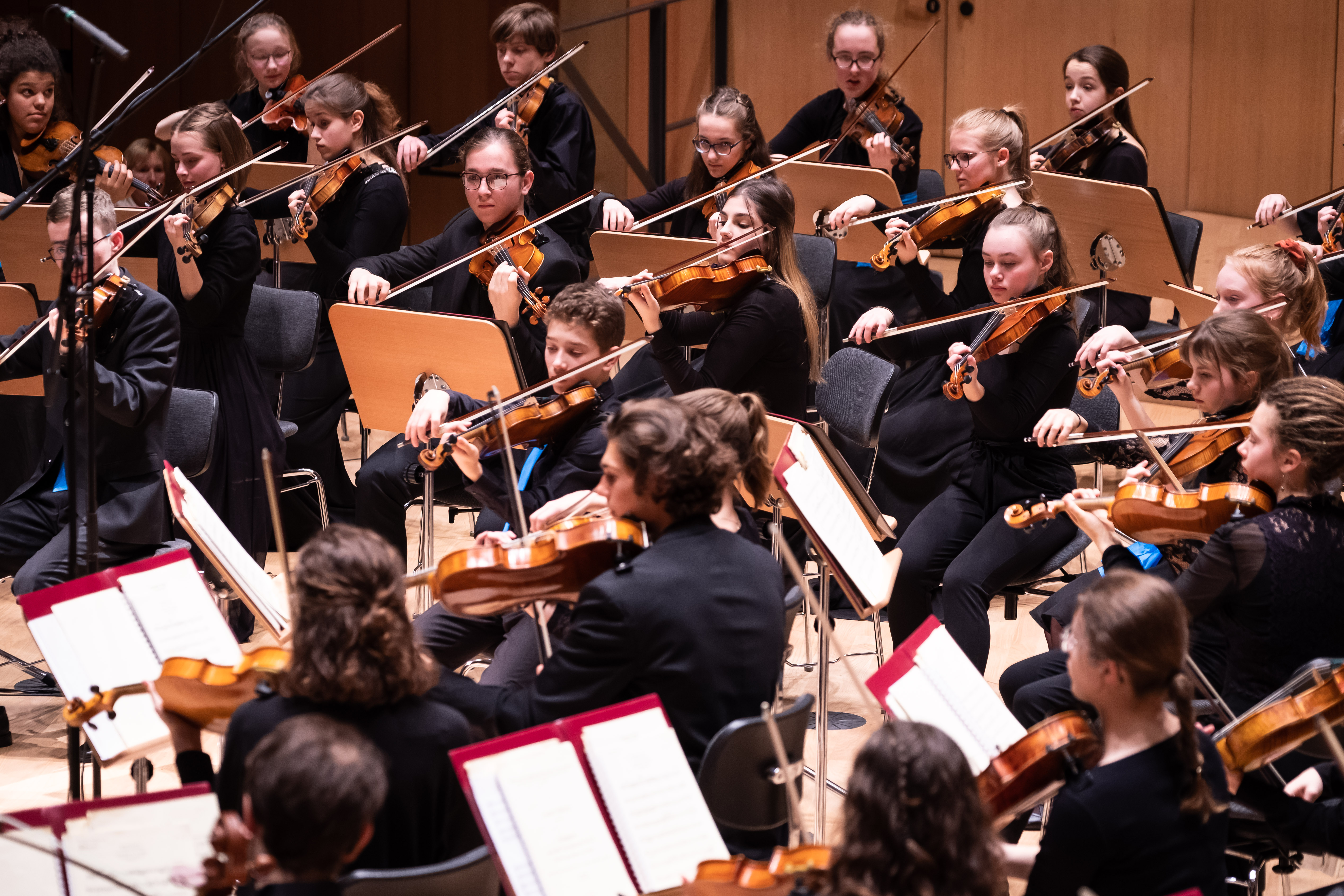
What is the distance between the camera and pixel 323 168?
4.30 meters

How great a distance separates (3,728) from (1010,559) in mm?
2311

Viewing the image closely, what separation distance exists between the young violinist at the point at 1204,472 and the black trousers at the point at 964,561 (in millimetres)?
219

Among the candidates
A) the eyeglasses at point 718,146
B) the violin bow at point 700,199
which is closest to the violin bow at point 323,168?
the violin bow at point 700,199

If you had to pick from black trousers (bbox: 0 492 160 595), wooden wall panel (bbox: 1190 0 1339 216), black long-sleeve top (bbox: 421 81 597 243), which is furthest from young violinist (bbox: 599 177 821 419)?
wooden wall panel (bbox: 1190 0 1339 216)

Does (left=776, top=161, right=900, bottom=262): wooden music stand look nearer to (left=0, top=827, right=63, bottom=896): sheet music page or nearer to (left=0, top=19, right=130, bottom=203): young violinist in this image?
(left=0, top=19, right=130, bottom=203): young violinist

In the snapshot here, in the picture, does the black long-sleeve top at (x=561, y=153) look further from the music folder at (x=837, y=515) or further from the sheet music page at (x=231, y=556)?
the sheet music page at (x=231, y=556)

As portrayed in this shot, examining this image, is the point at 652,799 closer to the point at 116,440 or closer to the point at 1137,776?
the point at 1137,776

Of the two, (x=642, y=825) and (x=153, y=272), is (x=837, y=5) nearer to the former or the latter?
(x=153, y=272)

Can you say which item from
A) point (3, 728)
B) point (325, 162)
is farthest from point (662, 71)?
point (3, 728)

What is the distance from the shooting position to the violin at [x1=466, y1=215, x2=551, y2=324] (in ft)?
12.4

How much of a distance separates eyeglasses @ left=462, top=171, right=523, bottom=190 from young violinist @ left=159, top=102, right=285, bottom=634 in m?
0.61

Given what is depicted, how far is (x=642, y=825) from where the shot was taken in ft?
Result: 5.62

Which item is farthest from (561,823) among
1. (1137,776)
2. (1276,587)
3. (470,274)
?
(470,274)

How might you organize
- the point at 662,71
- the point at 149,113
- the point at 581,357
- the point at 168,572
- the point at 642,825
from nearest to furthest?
the point at 642,825, the point at 168,572, the point at 581,357, the point at 662,71, the point at 149,113
